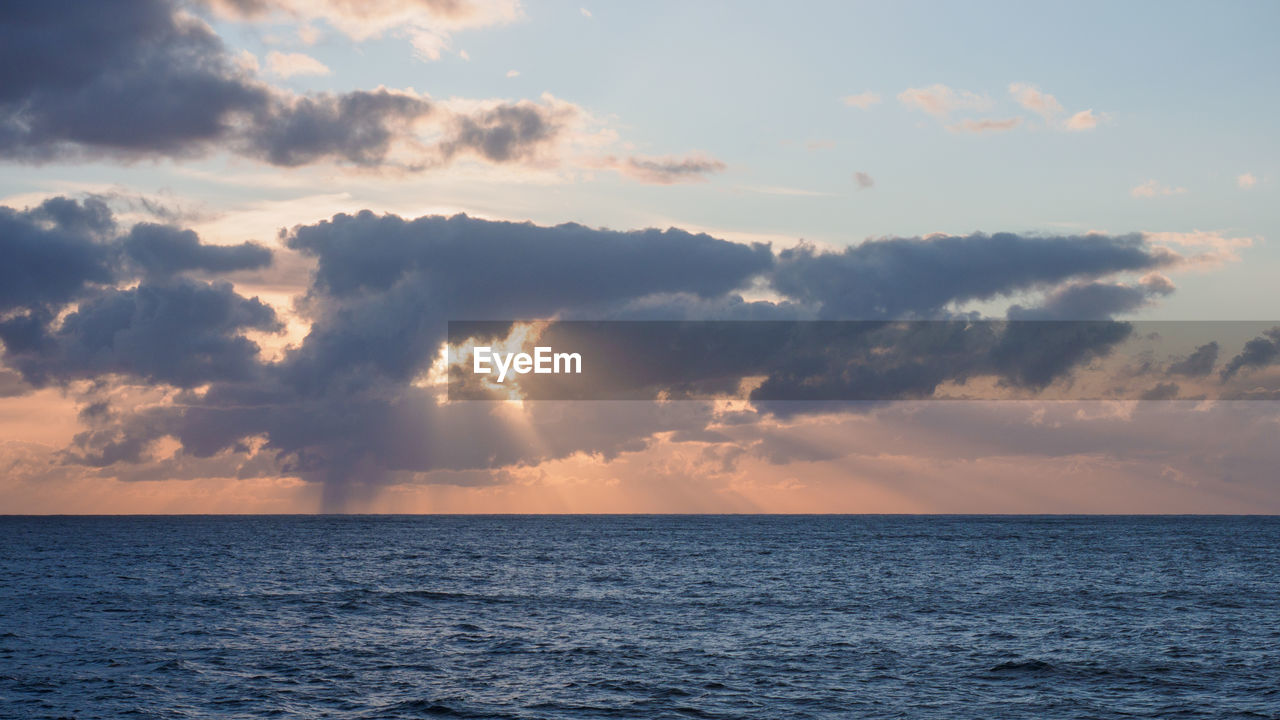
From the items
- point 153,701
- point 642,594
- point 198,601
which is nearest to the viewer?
point 153,701

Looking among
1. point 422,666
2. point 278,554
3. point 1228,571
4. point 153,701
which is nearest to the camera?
point 153,701

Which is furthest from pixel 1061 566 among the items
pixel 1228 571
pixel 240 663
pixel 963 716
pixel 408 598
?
pixel 240 663

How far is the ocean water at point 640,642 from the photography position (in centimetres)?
4053

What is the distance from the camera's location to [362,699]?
40906 mm

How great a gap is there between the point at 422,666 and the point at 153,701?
40.5 feet

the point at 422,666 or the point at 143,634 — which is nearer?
the point at 422,666

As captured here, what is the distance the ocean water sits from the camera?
40.5m

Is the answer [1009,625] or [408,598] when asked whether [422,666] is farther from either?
[1009,625]

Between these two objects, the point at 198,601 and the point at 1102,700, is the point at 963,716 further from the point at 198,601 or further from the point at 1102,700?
the point at 198,601

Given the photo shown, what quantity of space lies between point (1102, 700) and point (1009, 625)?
2205cm

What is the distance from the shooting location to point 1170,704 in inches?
1581

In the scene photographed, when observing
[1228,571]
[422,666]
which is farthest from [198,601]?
[1228,571]

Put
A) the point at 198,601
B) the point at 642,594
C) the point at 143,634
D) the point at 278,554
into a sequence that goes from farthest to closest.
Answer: the point at 278,554 < the point at 642,594 < the point at 198,601 < the point at 143,634

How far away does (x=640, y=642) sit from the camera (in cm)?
5544
